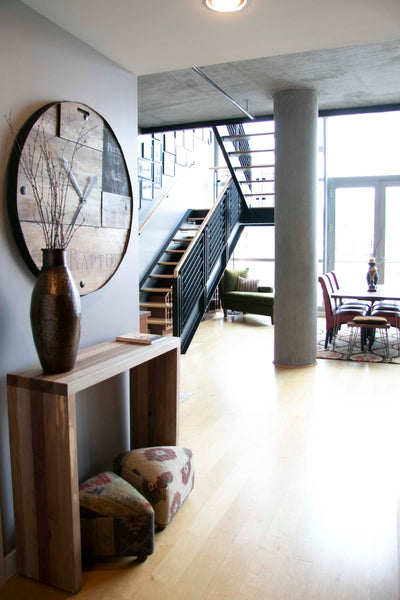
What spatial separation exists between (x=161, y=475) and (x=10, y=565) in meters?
0.75

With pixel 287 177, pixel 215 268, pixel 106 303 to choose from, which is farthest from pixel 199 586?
pixel 215 268

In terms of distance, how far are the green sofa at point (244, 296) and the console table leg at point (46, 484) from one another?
690 cm

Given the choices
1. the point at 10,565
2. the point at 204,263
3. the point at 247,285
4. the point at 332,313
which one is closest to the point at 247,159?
the point at 204,263

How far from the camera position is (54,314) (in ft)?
6.47

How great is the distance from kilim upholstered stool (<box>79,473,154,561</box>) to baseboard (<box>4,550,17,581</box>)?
0.94ft

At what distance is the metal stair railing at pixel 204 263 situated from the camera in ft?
19.1

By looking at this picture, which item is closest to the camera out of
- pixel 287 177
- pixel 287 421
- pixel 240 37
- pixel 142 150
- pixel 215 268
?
pixel 240 37

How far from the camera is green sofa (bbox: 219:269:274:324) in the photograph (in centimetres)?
878

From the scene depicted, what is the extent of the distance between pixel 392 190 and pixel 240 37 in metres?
7.47

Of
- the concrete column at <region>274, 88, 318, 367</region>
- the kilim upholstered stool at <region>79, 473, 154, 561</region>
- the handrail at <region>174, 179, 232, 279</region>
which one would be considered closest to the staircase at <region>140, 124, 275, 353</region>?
the handrail at <region>174, 179, 232, 279</region>

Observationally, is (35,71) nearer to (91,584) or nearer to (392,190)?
(91,584)

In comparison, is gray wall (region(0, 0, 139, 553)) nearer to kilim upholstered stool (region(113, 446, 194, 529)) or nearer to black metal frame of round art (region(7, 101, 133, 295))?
black metal frame of round art (region(7, 101, 133, 295))

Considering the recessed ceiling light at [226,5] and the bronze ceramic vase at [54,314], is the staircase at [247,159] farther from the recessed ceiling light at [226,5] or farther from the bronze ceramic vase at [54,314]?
the bronze ceramic vase at [54,314]

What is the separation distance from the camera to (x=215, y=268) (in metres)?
7.05
